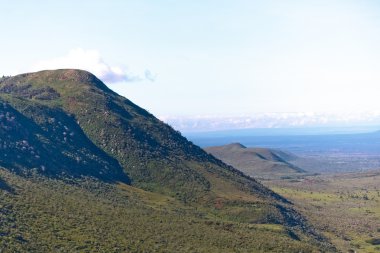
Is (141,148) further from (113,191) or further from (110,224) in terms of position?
(110,224)

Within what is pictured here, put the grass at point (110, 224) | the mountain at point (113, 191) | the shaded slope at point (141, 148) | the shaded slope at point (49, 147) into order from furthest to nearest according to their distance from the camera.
A: the shaded slope at point (141, 148)
the shaded slope at point (49, 147)
the mountain at point (113, 191)
the grass at point (110, 224)

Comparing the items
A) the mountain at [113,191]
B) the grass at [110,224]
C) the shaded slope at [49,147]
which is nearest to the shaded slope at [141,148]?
the mountain at [113,191]

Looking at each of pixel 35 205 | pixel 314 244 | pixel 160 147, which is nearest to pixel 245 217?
pixel 314 244

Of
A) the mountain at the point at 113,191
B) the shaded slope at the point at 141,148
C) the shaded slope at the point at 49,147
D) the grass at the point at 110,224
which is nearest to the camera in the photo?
the grass at the point at 110,224

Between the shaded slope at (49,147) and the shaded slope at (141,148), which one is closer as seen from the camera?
the shaded slope at (49,147)

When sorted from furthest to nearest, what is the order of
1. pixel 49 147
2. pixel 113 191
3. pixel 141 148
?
1. pixel 141 148
2. pixel 49 147
3. pixel 113 191

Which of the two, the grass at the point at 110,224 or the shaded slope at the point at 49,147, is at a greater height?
the shaded slope at the point at 49,147

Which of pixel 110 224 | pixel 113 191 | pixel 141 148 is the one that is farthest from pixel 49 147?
pixel 110 224

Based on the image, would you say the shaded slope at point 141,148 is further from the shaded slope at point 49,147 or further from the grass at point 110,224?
the grass at point 110,224
